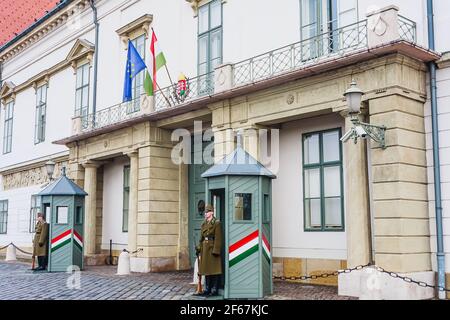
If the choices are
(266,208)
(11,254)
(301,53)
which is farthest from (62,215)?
(301,53)

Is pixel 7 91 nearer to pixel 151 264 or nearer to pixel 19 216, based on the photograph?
pixel 19 216

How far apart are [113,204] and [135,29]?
21.2ft

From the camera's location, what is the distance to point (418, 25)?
11930mm

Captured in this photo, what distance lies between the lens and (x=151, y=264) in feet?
57.6

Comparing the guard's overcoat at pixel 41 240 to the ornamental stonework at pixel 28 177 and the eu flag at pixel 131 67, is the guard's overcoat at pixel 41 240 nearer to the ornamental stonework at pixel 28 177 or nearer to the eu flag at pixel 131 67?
the eu flag at pixel 131 67

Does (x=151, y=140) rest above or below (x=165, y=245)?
above

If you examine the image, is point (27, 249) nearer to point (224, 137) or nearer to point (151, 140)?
point (151, 140)

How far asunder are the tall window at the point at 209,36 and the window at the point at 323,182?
13.7 ft

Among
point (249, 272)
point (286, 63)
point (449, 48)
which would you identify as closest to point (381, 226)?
point (249, 272)

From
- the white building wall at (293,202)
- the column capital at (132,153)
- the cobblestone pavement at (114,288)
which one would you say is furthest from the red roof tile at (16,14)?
the white building wall at (293,202)

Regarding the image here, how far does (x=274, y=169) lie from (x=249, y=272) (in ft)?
13.2

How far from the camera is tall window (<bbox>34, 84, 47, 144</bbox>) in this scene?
26516 mm

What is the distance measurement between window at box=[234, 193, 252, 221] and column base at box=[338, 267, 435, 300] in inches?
94.9

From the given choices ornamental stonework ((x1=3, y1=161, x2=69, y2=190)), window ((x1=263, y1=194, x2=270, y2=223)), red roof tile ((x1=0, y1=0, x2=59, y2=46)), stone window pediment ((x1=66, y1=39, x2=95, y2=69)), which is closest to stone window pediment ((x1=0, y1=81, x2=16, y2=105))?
red roof tile ((x1=0, y1=0, x2=59, y2=46))
